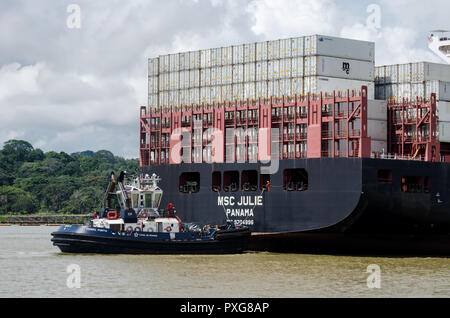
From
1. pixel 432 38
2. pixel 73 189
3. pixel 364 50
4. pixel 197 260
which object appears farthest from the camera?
pixel 73 189

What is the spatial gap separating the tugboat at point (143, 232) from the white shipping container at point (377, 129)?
32.5 ft

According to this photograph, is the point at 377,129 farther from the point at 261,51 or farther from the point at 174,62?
the point at 174,62

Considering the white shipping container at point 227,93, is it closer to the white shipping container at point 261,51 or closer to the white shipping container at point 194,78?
the white shipping container at point 194,78

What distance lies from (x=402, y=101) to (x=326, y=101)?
5.73 m

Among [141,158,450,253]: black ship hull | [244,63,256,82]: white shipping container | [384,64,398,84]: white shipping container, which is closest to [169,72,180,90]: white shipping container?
[244,63,256,82]: white shipping container

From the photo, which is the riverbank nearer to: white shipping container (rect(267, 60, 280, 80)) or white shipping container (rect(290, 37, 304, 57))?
white shipping container (rect(267, 60, 280, 80))

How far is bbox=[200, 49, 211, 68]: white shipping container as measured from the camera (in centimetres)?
5375
